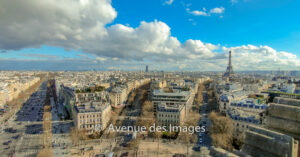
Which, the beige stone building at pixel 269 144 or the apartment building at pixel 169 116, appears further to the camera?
the apartment building at pixel 169 116

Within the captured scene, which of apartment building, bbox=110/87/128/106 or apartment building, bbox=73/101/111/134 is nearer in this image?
apartment building, bbox=73/101/111/134

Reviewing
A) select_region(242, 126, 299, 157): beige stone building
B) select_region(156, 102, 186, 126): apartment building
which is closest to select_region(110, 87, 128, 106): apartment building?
select_region(156, 102, 186, 126): apartment building

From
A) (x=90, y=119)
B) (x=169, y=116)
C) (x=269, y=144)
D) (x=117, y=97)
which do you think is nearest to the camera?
(x=269, y=144)

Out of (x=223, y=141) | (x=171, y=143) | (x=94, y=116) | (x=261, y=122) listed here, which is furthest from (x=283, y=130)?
(x=94, y=116)

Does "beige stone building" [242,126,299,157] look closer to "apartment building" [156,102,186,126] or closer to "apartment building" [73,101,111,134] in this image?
"apartment building" [156,102,186,126]

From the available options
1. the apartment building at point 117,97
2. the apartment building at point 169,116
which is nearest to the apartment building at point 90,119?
the apartment building at point 169,116

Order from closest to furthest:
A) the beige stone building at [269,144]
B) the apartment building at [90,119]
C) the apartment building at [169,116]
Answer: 1. the beige stone building at [269,144]
2. the apartment building at [90,119]
3. the apartment building at [169,116]

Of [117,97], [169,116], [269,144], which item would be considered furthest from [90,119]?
[269,144]

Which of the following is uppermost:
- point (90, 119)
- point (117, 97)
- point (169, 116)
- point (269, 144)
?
point (269, 144)

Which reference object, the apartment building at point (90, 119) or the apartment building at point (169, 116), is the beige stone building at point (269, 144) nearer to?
the apartment building at point (169, 116)

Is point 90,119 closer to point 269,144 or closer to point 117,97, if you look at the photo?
point 117,97

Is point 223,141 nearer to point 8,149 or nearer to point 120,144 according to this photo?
point 120,144
